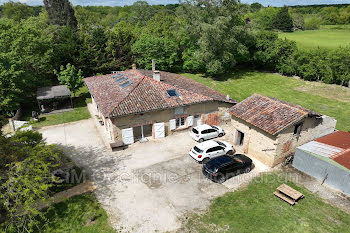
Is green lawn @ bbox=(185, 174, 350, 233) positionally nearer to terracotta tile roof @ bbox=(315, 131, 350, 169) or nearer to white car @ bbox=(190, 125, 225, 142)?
terracotta tile roof @ bbox=(315, 131, 350, 169)

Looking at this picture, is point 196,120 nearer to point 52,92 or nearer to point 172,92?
point 172,92

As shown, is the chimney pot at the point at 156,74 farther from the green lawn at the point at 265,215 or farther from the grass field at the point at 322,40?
the grass field at the point at 322,40

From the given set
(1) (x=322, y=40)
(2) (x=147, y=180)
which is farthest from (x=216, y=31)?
(1) (x=322, y=40)

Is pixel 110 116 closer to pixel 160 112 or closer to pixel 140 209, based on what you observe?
pixel 160 112

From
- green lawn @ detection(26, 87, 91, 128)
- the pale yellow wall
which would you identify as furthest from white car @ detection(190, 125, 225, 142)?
green lawn @ detection(26, 87, 91, 128)


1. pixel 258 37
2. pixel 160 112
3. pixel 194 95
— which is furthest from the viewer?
pixel 258 37

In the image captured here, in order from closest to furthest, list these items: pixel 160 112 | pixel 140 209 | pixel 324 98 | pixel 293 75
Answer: pixel 140 209 < pixel 160 112 < pixel 324 98 < pixel 293 75

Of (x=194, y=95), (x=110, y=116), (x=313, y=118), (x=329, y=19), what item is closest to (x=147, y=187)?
(x=110, y=116)
